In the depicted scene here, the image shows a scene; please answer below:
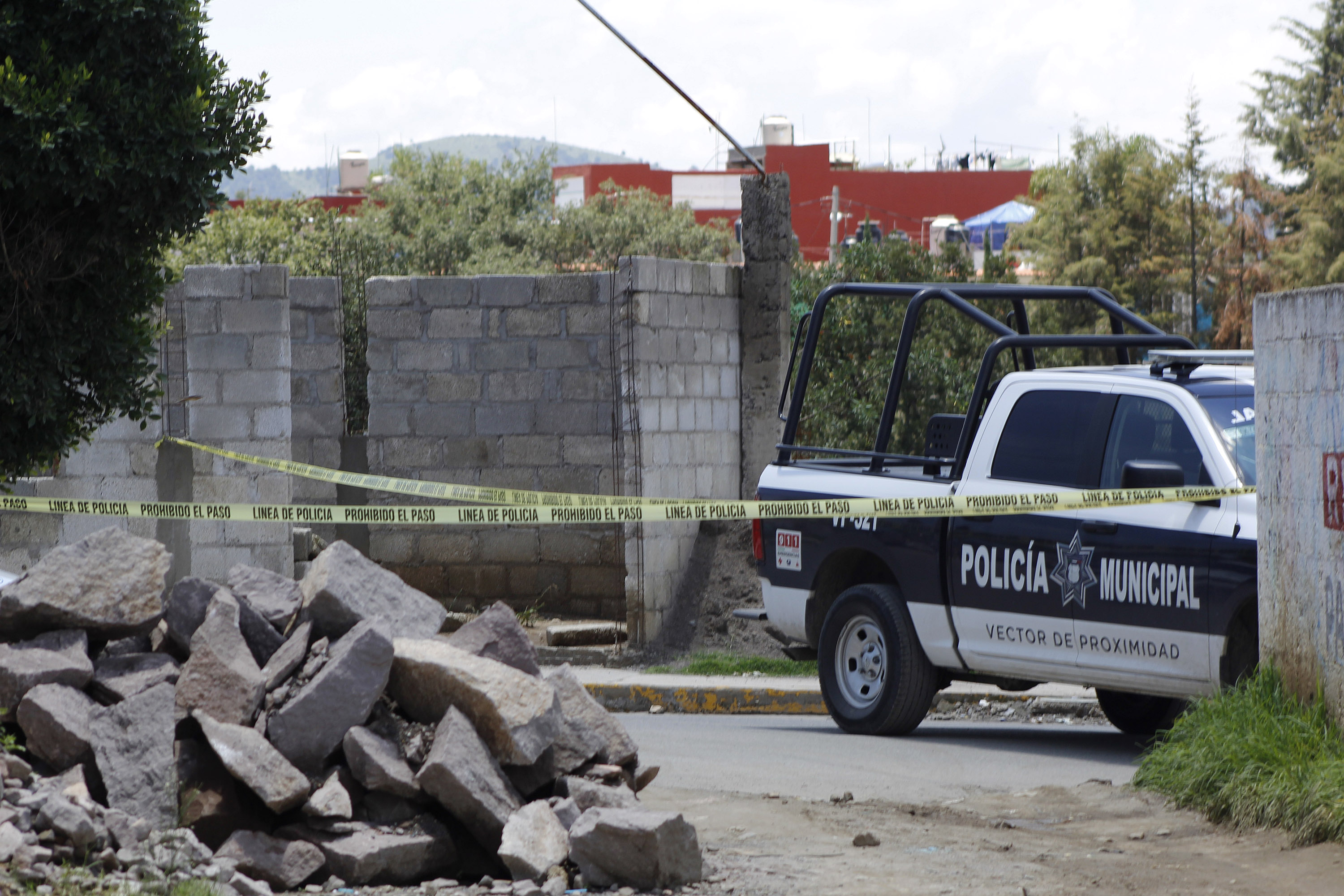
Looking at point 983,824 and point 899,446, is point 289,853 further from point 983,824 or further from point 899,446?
point 899,446

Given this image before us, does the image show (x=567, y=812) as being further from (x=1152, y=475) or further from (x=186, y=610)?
(x=1152, y=475)

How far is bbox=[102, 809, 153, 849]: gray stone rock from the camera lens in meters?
5.30

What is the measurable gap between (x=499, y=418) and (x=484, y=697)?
263 inches

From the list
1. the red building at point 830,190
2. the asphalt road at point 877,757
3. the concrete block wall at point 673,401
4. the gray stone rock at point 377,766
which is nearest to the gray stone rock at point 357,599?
the gray stone rock at point 377,766

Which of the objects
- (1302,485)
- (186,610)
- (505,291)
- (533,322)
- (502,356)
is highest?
(505,291)

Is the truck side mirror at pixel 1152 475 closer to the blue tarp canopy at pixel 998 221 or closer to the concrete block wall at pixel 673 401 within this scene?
the concrete block wall at pixel 673 401

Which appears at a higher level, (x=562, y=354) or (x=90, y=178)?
(x=90, y=178)

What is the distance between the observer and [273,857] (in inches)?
215

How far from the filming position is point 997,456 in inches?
330

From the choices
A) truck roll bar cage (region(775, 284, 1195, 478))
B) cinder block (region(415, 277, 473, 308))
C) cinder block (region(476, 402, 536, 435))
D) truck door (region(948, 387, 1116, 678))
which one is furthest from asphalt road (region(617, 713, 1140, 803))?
cinder block (region(415, 277, 473, 308))

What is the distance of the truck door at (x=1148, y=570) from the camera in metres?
7.37

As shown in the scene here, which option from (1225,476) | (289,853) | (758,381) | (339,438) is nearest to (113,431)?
(339,438)

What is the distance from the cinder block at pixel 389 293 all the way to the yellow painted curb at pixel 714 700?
360cm

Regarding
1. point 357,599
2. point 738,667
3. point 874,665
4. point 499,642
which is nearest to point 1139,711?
point 874,665
